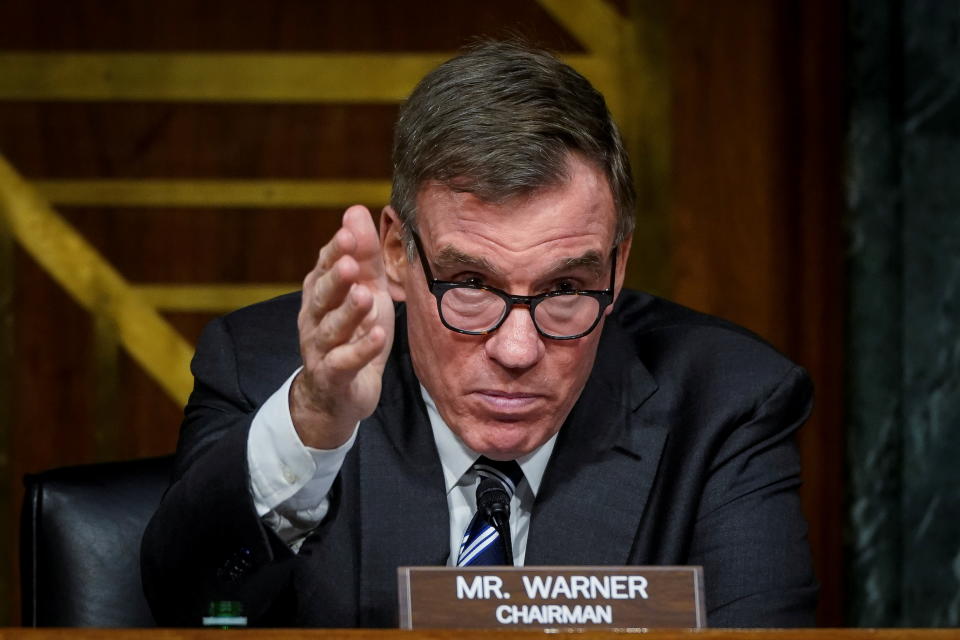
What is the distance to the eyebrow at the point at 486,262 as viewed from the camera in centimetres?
168

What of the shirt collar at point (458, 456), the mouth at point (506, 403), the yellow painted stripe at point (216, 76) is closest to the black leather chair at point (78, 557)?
the shirt collar at point (458, 456)

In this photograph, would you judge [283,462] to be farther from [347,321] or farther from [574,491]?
[574,491]

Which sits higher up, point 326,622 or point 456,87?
point 456,87

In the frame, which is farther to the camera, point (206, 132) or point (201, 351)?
point (206, 132)

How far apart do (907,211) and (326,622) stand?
A: 1627mm

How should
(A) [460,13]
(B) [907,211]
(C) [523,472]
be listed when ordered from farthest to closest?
(A) [460,13] → (B) [907,211] → (C) [523,472]

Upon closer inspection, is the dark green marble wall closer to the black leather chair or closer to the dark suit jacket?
the dark suit jacket

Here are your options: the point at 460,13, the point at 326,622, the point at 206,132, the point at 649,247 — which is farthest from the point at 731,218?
the point at 326,622

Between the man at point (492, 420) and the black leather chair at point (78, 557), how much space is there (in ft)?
0.45

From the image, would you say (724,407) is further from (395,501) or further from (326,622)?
(326,622)

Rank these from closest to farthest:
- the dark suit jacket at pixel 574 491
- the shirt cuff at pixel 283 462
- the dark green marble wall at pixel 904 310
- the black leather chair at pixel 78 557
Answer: the shirt cuff at pixel 283 462 < the dark suit jacket at pixel 574 491 < the black leather chair at pixel 78 557 < the dark green marble wall at pixel 904 310

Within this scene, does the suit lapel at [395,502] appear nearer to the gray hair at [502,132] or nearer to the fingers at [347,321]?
the gray hair at [502,132]

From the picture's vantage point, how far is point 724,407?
1900mm

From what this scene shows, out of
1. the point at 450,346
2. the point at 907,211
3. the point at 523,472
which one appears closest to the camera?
the point at 450,346
